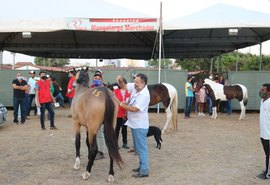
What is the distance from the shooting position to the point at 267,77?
1616cm

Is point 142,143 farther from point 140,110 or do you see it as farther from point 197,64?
point 197,64

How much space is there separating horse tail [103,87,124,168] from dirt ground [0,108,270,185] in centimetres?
50

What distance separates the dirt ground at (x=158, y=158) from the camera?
18.2ft

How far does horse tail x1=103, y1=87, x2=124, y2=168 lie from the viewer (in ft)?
17.2

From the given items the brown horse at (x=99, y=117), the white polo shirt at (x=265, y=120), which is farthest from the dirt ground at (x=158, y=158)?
the white polo shirt at (x=265, y=120)

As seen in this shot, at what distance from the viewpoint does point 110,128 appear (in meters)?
5.39

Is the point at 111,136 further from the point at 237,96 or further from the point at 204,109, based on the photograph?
the point at 204,109

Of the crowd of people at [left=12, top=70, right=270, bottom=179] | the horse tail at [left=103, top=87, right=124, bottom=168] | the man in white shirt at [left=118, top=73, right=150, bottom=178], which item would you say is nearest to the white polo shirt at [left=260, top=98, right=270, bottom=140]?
the crowd of people at [left=12, top=70, right=270, bottom=179]

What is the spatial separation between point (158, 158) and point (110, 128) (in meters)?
2.00

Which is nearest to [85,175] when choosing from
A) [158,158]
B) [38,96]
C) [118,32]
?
[158,158]

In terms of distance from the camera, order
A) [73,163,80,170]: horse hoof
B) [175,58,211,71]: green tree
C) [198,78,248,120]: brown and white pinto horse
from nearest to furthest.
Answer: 1. [73,163,80,170]: horse hoof
2. [198,78,248,120]: brown and white pinto horse
3. [175,58,211,71]: green tree

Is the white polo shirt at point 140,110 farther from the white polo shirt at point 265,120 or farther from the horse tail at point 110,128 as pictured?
the white polo shirt at point 265,120

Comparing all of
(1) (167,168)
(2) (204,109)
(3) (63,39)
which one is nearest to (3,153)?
(1) (167,168)

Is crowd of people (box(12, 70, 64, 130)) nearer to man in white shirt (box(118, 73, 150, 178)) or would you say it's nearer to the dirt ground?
the dirt ground
